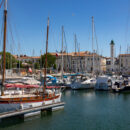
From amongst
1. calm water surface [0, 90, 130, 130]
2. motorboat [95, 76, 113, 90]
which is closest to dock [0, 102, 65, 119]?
calm water surface [0, 90, 130, 130]

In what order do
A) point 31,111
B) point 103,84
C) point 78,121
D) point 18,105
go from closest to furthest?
point 18,105 → point 31,111 → point 78,121 → point 103,84

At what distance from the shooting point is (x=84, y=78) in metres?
55.1

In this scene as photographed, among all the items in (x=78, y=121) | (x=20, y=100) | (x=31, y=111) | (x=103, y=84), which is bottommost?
(x=78, y=121)

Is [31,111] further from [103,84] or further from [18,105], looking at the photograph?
[103,84]

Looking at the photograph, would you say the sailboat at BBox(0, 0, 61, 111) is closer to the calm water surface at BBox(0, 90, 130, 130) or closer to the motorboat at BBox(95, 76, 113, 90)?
the calm water surface at BBox(0, 90, 130, 130)

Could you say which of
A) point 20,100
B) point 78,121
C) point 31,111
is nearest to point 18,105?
point 20,100

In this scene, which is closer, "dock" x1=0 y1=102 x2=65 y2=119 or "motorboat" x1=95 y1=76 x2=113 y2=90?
"dock" x1=0 y1=102 x2=65 y2=119

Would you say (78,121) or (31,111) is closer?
(31,111)

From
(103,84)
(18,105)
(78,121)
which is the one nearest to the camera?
(18,105)

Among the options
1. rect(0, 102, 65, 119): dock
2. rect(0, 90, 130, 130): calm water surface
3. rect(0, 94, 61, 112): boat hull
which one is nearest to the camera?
rect(0, 102, 65, 119): dock

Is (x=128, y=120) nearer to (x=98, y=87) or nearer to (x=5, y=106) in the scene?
(x=5, y=106)

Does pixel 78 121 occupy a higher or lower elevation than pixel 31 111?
lower

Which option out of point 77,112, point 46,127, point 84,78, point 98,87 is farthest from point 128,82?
point 46,127

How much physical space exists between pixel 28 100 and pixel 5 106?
2.63 meters
